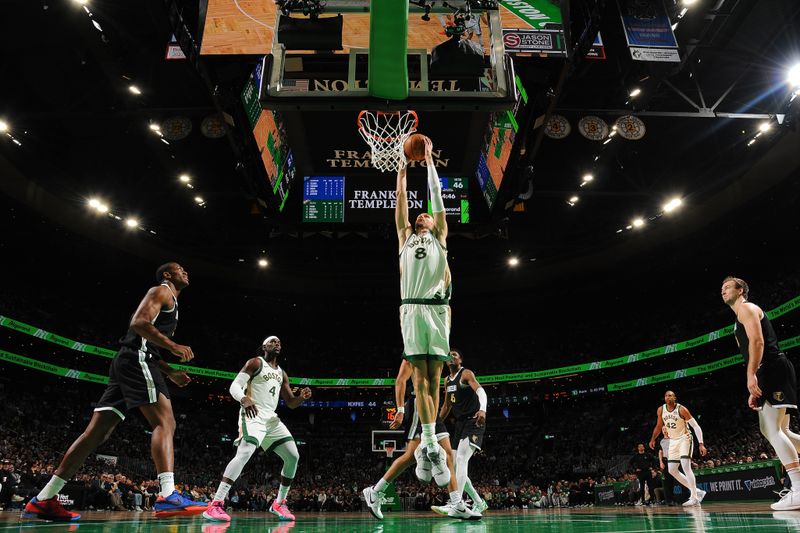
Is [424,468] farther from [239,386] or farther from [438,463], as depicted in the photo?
[239,386]

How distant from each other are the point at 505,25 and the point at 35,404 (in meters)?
25.9

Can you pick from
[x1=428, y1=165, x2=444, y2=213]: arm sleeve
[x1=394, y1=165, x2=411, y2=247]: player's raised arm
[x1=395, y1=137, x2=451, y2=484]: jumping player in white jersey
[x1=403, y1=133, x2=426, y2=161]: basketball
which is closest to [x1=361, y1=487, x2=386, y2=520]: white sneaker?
[x1=395, y1=137, x2=451, y2=484]: jumping player in white jersey

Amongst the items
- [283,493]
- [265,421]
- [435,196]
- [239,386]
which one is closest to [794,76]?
[435,196]

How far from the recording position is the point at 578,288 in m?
33.6

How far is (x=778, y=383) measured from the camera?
5.94 meters

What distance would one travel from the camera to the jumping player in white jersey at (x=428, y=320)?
183 inches

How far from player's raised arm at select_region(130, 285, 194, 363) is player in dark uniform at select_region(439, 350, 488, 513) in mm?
3439

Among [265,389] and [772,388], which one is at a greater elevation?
[265,389]

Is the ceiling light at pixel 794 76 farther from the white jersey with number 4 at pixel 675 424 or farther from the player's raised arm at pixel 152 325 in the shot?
the player's raised arm at pixel 152 325

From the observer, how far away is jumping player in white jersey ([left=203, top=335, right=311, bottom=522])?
6.63 meters

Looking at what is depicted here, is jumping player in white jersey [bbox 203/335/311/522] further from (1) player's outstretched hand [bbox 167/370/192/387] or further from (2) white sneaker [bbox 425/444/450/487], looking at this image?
(2) white sneaker [bbox 425/444/450/487]

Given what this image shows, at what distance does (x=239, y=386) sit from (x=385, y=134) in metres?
6.39

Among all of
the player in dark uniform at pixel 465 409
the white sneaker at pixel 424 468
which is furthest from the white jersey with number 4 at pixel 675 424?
the white sneaker at pixel 424 468

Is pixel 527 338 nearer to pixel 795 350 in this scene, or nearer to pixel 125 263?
pixel 795 350
